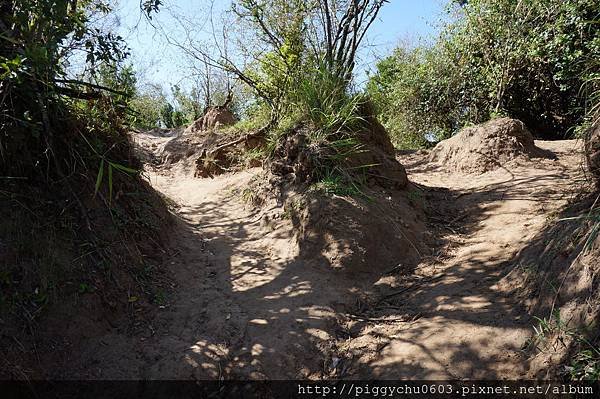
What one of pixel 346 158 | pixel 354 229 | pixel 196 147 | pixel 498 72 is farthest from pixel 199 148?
pixel 498 72

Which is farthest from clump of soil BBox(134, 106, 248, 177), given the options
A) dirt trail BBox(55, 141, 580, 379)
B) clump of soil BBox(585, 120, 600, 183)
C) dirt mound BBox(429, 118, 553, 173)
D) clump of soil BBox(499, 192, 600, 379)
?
clump of soil BBox(585, 120, 600, 183)

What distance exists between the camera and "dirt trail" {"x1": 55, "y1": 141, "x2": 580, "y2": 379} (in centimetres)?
291

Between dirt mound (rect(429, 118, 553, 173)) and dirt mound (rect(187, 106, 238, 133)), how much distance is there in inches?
194

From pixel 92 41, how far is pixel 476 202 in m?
4.35

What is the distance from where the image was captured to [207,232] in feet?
16.9

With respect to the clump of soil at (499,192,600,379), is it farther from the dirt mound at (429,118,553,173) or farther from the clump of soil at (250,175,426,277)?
the dirt mound at (429,118,553,173)

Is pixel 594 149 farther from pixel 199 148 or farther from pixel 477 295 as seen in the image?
pixel 199 148

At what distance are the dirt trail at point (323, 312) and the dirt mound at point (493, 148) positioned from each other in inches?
37.2

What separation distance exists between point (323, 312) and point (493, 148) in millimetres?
4104

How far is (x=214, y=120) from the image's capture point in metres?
9.47

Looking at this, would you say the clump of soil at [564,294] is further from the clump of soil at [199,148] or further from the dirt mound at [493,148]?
the clump of soil at [199,148]

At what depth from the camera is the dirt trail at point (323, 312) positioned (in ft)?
9.55

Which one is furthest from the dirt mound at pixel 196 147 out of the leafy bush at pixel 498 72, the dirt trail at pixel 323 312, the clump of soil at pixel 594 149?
the clump of soil at pixel 594 149

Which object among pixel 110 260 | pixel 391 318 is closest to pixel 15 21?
pixel 110 260
